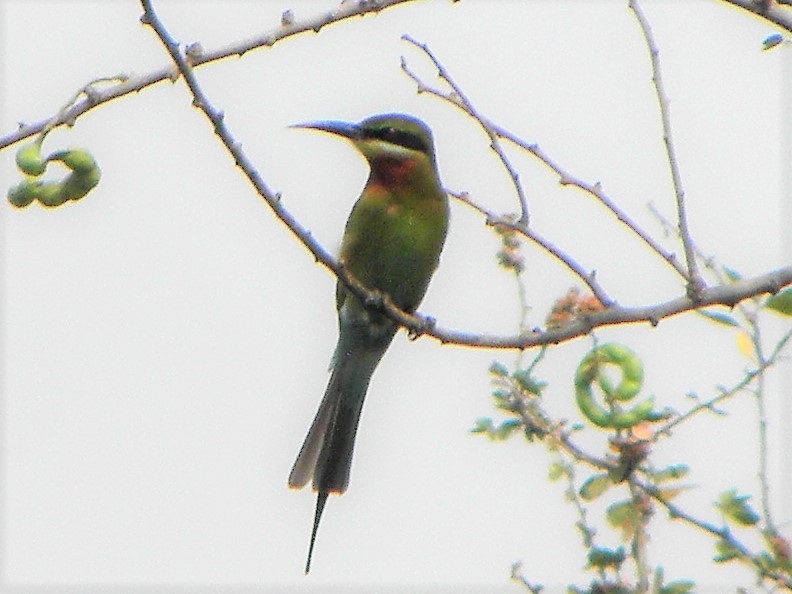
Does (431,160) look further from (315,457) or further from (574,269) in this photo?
(574,269)

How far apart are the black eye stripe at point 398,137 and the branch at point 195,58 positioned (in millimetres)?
1178

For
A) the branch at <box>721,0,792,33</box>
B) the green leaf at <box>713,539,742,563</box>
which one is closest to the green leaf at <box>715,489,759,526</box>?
the green leaf at <box>713,539,742,563</box>

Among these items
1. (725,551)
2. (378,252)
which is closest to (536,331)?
(725,551)

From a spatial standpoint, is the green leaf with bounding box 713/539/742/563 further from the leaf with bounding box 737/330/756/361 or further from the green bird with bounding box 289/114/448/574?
the green bird with bounding box 289/114/448/574

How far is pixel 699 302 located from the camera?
2.19 metres

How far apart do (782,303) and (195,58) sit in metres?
1.13

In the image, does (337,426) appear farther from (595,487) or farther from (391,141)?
(595,487)

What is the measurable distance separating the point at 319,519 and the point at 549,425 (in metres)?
0.64

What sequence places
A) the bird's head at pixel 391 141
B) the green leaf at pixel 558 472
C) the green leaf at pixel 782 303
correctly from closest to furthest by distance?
the green leaf at pixel 782 303
the green leaf at pixel 558 472
the bird's head at pixel 391 141

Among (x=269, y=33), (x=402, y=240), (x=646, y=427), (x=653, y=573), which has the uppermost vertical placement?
(x=402, y=240)

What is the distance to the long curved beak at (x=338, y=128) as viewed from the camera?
3129mm

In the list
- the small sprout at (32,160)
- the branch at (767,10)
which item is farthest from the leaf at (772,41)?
the small sprout at (32,160)

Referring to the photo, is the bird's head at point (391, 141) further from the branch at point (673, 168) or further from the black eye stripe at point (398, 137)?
the branch at point (673, 168)

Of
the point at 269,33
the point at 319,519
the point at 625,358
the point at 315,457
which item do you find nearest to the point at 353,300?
the point at 315,457
